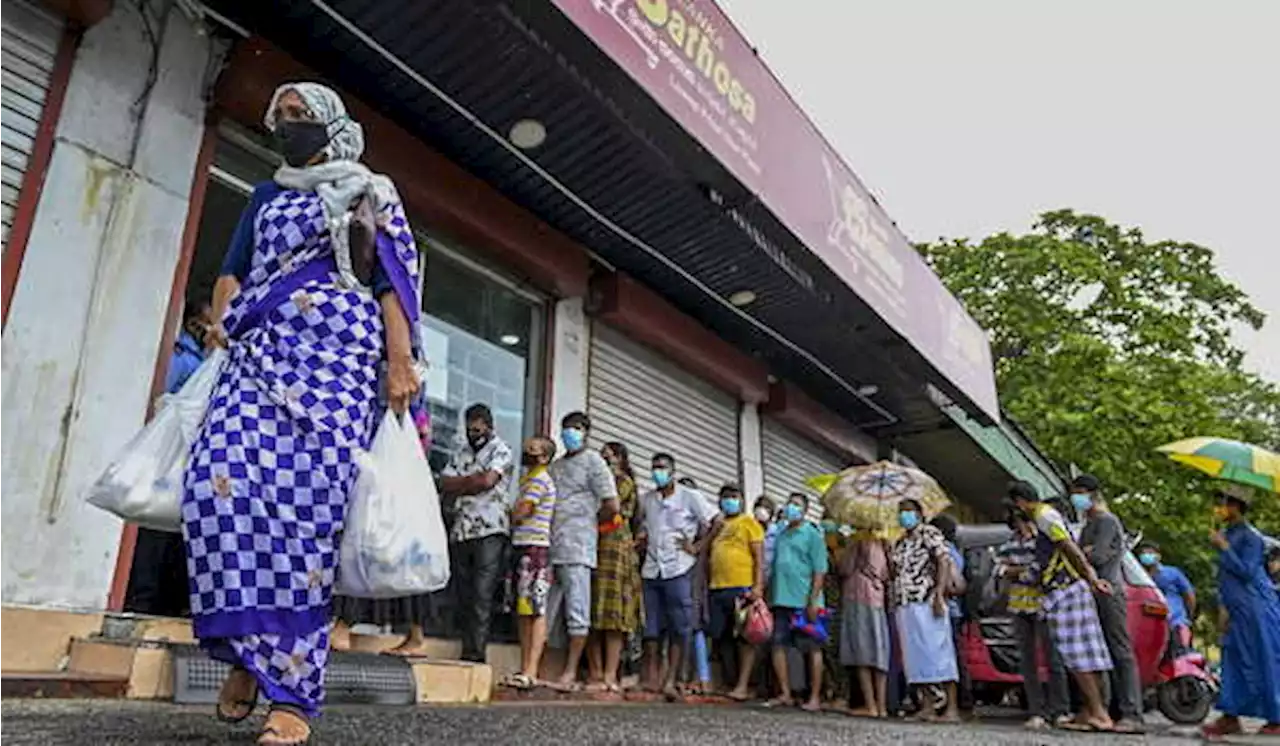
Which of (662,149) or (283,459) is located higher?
(662,149)

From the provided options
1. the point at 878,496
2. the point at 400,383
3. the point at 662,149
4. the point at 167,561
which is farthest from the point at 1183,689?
the point at 400,383

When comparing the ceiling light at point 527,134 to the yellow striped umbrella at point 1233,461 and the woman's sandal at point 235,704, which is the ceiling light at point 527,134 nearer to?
the woman's sandal at point 235,704

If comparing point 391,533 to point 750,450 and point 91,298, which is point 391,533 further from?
point 750,450

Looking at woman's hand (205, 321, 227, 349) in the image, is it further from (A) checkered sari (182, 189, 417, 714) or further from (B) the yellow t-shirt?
(B) the yellow t-shirt

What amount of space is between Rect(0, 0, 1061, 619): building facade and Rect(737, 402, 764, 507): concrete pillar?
4 centimetres

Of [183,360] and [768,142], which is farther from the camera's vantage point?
[768,142]

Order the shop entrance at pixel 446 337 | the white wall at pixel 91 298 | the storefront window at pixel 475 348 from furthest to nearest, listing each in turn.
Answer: the storefront window at pixel 475 348 → the shop entrance at pixel 446 337 → the white wall at pixel 91 298

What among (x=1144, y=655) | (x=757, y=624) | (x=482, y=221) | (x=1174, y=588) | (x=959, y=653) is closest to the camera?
(x=482, y=221)

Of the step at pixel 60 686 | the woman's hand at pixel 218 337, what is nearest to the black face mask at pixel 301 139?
the woman's hand at pixel 218 337

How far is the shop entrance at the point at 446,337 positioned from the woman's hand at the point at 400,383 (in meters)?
3.05

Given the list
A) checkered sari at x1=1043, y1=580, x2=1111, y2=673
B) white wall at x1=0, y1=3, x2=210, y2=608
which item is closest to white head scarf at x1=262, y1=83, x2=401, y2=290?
white wall at x1=0, y1=3, x2=210, y2=608

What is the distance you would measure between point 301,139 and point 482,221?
416 centimetres

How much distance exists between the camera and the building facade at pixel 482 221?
174 inches

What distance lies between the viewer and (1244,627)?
6617 mm
